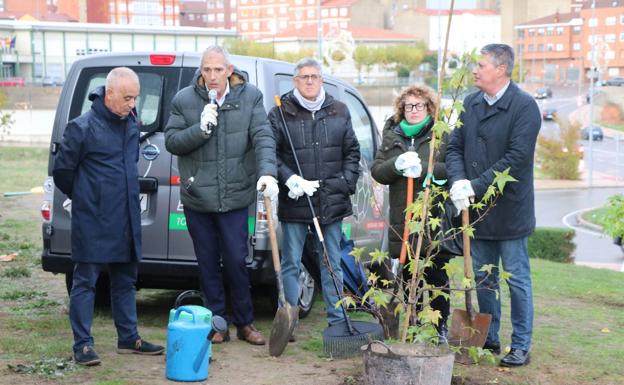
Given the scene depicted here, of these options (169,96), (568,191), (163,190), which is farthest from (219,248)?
(568,191)

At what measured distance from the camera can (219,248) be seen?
6.92m

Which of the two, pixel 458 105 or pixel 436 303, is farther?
pixel 436 303

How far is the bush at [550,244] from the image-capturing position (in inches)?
786

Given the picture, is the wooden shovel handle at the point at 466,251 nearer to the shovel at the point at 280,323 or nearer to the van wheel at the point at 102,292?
the shovel at the point at 280,323

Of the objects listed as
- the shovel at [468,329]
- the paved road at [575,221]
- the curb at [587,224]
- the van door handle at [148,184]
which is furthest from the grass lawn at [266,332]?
the curb at [587,224]

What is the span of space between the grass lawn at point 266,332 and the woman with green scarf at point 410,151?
765mm

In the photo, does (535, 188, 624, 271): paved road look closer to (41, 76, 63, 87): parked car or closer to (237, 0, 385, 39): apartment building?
(41, 76, 63, 87): parked car

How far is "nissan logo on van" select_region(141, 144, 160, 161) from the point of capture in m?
7.32

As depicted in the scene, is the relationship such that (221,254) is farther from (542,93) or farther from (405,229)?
(542,93)

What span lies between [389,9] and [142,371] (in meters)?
180

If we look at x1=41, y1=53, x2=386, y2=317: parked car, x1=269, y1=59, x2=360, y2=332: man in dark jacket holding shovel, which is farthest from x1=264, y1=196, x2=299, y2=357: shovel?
x1=41, y1=53, x2=386, y2=317: parked car

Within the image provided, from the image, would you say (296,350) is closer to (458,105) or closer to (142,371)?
(142,371)

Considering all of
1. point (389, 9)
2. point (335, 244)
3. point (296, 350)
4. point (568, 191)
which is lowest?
point (568, 191)

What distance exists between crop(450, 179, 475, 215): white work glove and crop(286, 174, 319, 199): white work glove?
1.01 m
